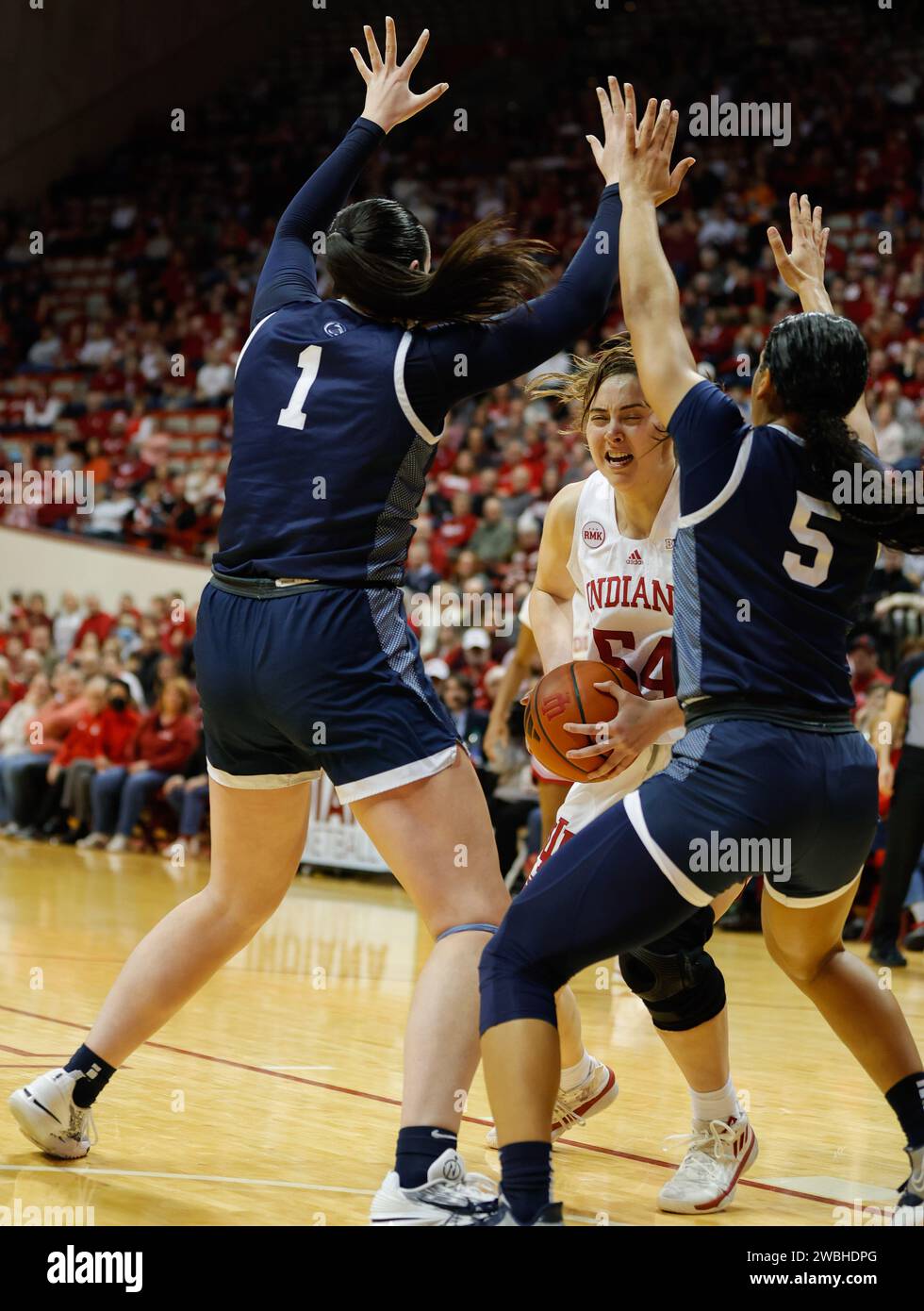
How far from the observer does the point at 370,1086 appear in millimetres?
4930

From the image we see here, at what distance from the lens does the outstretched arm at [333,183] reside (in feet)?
12.1

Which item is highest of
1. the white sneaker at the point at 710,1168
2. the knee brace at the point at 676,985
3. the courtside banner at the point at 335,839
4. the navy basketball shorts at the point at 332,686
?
the navy basketball shorts at the point at 332,686

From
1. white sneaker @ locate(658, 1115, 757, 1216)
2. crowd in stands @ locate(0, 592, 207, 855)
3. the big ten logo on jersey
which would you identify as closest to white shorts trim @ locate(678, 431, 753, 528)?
the big ten logo on jersey

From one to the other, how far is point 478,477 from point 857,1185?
1268cm

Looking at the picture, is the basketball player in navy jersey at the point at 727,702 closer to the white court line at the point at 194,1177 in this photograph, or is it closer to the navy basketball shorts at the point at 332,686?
the navy basketball shorts at the point at 332,686

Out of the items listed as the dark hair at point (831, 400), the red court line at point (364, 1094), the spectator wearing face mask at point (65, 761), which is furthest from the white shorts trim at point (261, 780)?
the spectator wearing face mask at point (65, 761)

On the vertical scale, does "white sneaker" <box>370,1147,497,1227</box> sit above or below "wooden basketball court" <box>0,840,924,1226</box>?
above

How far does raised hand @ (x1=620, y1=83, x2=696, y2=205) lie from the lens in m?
3.30

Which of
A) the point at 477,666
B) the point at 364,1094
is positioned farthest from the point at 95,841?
the point at 364,1094

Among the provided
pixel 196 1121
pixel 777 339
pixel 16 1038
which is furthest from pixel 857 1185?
pixel 16 1038

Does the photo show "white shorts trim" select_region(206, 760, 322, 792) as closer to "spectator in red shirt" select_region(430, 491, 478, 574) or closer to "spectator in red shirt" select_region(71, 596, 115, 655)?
"spectator in red shirt" select_region(430, 491, 478, 574)

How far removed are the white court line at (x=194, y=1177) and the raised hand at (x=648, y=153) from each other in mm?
2344

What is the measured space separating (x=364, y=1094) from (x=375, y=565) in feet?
6.90

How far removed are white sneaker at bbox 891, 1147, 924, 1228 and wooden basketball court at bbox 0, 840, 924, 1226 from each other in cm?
16
